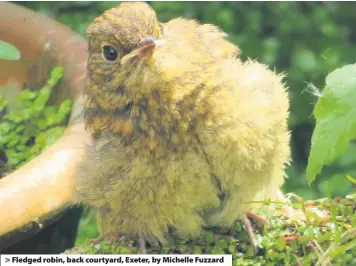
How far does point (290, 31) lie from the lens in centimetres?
496

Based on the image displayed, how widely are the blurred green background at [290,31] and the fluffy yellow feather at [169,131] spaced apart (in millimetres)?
1911

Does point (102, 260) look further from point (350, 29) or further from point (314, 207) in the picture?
point (350, 29)

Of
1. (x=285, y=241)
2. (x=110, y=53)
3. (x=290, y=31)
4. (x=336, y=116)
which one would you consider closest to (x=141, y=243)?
(x=285, y=241)

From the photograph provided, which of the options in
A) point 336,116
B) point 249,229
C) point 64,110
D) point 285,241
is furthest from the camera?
point 64,110

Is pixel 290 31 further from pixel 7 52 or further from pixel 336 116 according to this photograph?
pixel 336 116

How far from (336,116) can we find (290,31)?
2.90m

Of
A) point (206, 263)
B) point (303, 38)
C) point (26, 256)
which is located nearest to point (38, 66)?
point (26, 256)

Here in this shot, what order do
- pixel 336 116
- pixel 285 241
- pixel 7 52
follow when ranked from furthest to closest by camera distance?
pixel 7 52, pixel 285 241, pixel 336 116

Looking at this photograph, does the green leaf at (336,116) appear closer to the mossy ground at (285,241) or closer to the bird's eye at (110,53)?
the mossy ground at (285,241)

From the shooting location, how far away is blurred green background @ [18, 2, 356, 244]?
471 cm

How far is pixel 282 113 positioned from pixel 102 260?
0.81 metres

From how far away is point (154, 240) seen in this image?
2730 mm

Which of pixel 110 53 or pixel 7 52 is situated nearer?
pixel 110 53

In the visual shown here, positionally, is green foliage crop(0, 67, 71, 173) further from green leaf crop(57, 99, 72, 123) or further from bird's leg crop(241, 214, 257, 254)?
bird's leg crop(241, 214, 257, 254)
